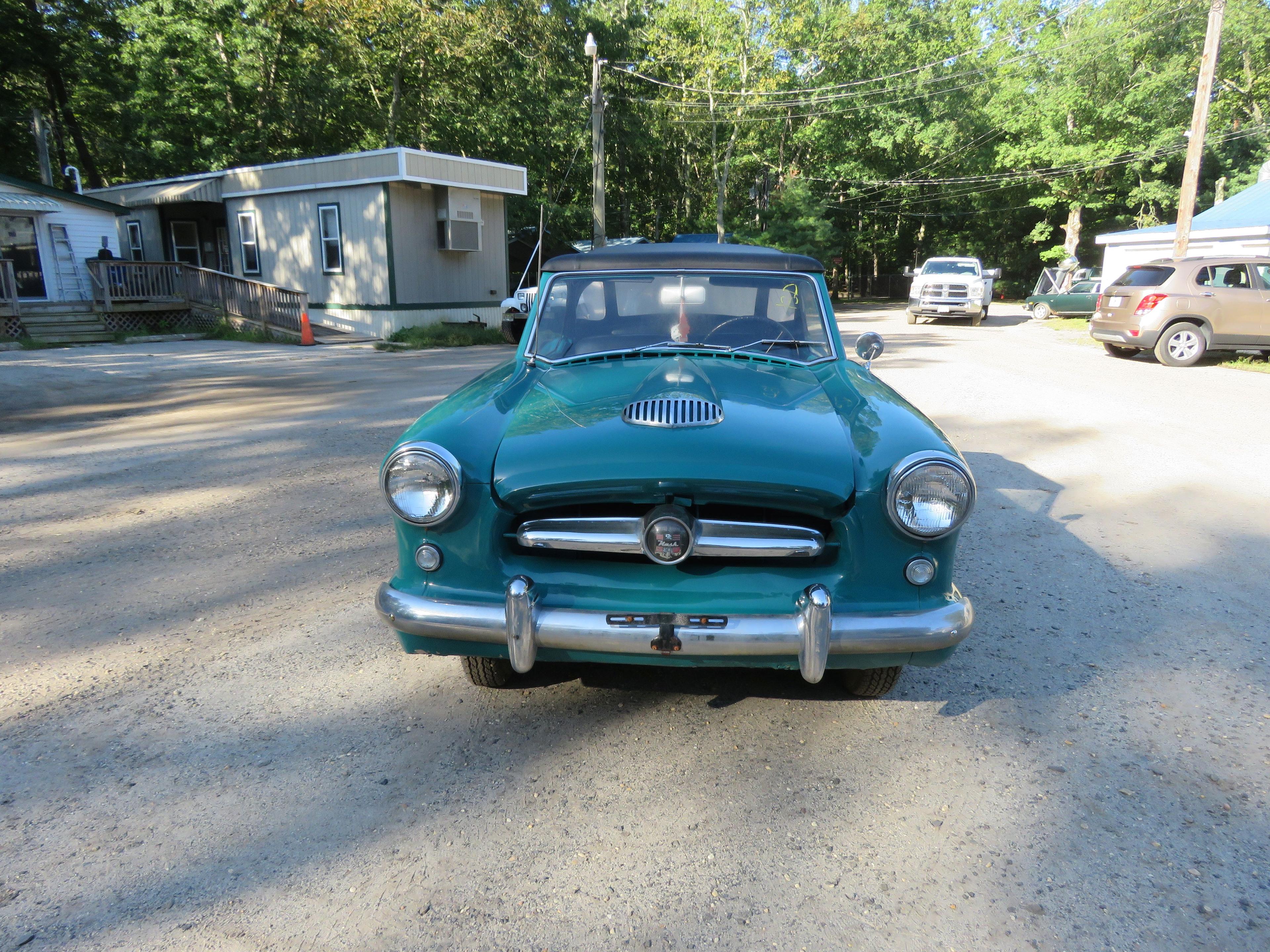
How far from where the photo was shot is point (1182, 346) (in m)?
14.0

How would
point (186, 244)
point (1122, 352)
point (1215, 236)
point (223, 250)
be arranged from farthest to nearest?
point (1215, 236), point (186, 244), point (223, 250), point (1122, 352)

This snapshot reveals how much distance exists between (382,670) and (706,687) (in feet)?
4.25

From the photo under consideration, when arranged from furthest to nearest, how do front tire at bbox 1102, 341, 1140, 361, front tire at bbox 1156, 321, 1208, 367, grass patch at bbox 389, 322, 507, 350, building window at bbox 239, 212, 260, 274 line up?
1. building window at bbox 239, 212, 260, 274
2. grass patch at bbox 389, 322, 507, 350
3. front tire at bbox 1102, 341, 1140, 361
4. front tire at bbox 1156, 321, 1208, 367

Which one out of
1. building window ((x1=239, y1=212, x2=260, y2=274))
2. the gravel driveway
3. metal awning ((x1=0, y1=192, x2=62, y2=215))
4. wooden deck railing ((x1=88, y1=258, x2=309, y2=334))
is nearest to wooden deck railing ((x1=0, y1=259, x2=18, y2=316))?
metal awning ((x1=0, y1=192, x2=62, y2=215))

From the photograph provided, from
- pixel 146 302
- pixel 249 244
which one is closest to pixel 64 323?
pixel 146 302

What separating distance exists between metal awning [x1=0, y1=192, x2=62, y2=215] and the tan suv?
75.6ft

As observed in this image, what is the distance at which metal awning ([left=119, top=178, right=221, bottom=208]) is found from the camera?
21906mm

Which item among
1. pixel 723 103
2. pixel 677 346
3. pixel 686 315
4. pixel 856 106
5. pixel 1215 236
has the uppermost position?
pixel 856 106

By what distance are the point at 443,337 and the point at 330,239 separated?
4.04 metres

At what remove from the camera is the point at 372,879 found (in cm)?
220

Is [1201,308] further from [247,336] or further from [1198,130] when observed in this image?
[247,336]

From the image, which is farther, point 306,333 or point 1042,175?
point 1042,175

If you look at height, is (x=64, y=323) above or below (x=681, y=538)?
below

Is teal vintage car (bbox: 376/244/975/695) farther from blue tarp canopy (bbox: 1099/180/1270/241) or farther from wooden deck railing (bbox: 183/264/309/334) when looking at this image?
blue tarp canopy (bbox: 1099/180/1270/241)
